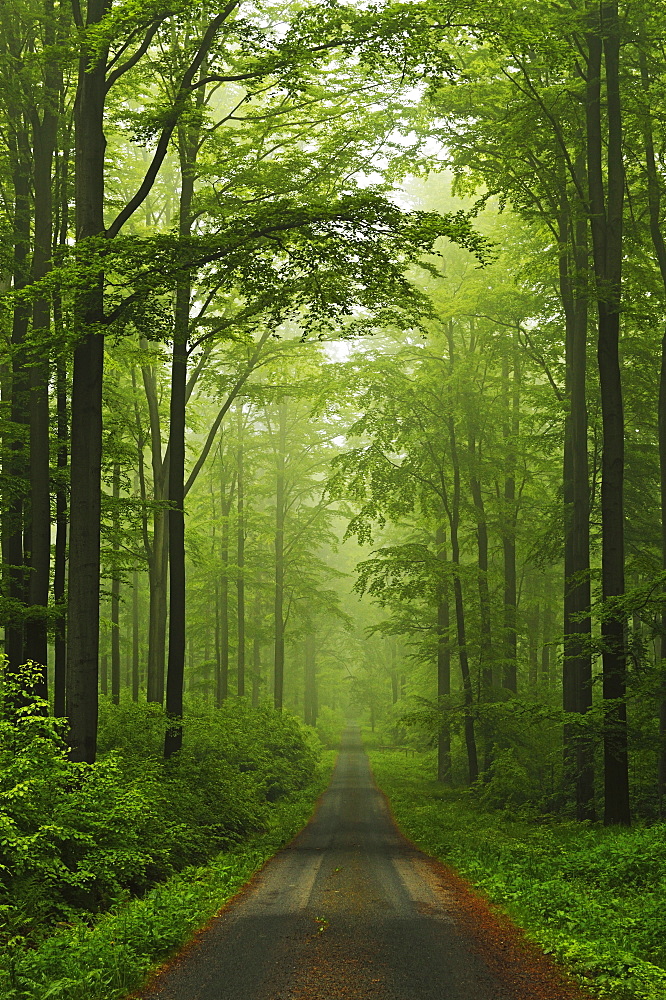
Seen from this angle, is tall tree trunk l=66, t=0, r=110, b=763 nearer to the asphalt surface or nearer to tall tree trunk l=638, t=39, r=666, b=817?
the asphalt surface

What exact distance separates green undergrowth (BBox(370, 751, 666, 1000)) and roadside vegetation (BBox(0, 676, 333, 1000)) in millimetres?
3355

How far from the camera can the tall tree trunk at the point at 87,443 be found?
10.1m

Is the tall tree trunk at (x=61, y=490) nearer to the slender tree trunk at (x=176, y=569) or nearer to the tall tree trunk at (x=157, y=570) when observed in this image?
the slender tree trunk at (x=176, y=569)

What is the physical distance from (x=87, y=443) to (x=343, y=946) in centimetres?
697

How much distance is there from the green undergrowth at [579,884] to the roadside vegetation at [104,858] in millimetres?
3355

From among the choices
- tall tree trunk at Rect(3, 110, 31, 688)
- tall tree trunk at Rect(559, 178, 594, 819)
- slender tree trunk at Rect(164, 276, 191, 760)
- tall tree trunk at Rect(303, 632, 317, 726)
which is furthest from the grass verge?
tall tree trunk at Rect(303, 632, 317, 726)

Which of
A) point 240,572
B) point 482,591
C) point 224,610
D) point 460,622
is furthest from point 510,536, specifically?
point 224,610

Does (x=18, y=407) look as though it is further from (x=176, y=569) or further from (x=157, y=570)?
(x=157, y=570)

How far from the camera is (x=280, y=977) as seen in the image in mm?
A: 6430

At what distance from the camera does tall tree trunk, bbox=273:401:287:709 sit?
30.1 m

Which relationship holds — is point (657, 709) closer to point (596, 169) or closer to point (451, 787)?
point (451, 787)

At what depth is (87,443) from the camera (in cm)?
1056

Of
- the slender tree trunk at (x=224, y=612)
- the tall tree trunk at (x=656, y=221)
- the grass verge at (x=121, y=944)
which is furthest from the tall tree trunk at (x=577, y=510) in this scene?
the slender tree trunk at (x=224, y=612)

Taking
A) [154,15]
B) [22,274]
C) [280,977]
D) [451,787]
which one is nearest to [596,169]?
[154,15]
